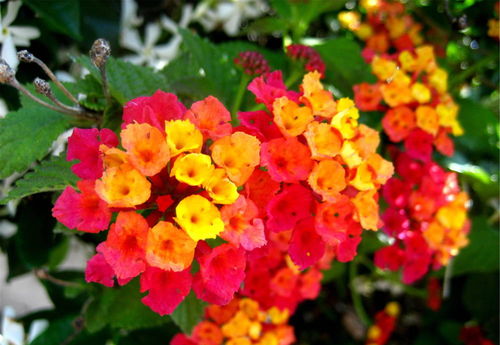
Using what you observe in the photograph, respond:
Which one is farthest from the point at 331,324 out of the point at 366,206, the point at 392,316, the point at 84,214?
the point at 84,214

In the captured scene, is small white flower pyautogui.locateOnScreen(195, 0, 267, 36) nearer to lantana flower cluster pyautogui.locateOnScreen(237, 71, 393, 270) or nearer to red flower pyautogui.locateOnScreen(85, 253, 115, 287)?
lantana flower cluster pyautogui.locateOnScreen(237, 71, 393, 270)

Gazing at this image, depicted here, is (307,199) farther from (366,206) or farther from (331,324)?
(331,324)

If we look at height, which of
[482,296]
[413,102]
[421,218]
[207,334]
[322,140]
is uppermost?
[322,140]

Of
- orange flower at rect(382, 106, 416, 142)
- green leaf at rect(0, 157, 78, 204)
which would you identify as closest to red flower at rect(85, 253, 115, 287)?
green leaf at rect(0, 157, 78, 204)

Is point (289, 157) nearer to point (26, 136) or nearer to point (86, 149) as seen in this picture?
point (86, 149)

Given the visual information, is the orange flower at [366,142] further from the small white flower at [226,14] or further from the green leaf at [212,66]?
the small white flower at [226,14]

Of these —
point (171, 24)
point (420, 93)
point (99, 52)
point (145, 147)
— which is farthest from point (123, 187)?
point (171, 24)

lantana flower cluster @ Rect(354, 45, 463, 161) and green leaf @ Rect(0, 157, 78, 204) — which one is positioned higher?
green leaf @ Rect(0, 157, 78, 204)

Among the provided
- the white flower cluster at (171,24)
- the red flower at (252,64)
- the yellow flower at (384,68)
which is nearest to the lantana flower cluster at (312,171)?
the red flower at (252,64)
